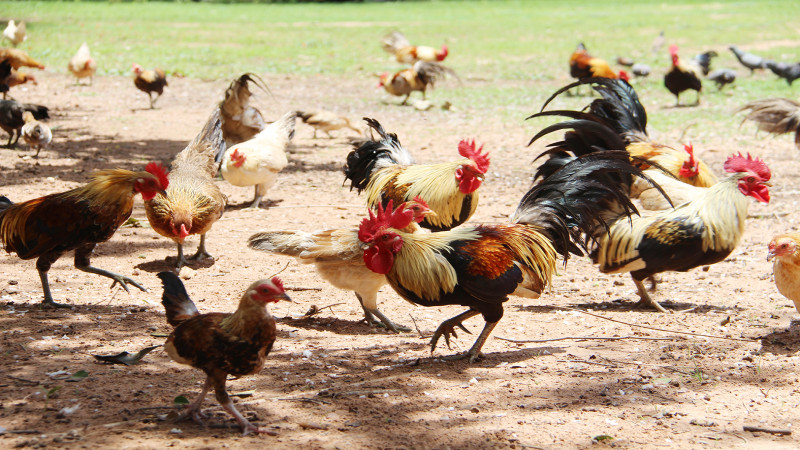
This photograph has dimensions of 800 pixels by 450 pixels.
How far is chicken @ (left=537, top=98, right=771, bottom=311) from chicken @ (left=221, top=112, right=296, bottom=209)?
3.64 m

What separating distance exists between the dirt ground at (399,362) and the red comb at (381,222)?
0.85 metres

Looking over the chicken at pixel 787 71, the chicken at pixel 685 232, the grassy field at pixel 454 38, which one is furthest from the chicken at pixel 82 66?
the chicken at pixel 787 71

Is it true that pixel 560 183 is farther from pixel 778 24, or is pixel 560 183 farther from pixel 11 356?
pixel 778 24

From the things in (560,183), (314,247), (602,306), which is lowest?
(602,306)

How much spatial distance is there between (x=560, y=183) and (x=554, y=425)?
2.36 meters

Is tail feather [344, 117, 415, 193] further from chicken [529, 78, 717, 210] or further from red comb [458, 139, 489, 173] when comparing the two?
chicken [529, 78, 717, 210]

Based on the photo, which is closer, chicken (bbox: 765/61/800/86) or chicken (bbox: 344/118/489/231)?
chicken (bbox: 344/118/489/231)

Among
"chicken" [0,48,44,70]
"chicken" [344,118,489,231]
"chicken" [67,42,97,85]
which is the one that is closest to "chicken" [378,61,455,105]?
"chicken" [67,42,97,85]

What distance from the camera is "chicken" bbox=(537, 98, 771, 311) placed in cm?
605

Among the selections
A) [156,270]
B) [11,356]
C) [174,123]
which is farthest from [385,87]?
[11,356]

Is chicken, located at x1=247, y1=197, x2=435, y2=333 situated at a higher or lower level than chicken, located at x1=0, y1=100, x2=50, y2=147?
lower

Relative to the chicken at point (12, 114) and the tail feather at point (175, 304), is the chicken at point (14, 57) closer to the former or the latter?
the chicken at point (12, 114)

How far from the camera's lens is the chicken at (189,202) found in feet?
21.0

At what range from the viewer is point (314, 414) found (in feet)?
13.4
